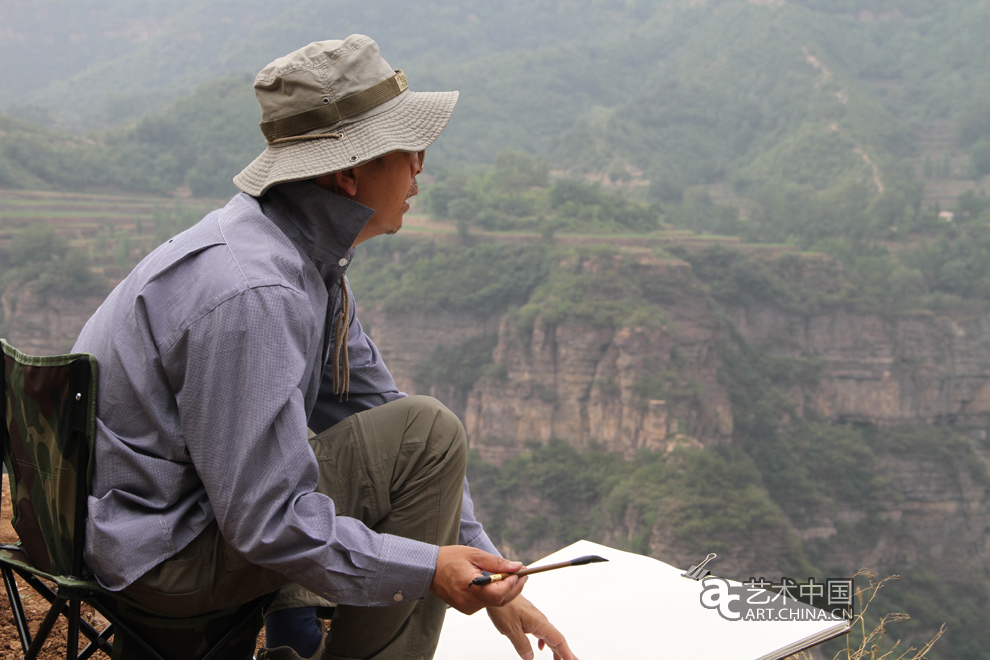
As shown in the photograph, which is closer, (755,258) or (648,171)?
(755,258)

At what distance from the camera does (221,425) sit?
2.97 ft

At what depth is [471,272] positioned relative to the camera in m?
32.3

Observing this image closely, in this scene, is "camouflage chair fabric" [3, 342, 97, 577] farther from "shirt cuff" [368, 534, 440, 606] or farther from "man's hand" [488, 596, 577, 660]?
"man's hand" [488, 596, 577, 660]

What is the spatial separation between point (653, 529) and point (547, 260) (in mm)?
12007

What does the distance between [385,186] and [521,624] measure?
59 centimetres

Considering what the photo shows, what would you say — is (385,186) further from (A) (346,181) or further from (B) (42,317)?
(B) (42,317)

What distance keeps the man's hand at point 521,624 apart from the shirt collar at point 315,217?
503 millimetres

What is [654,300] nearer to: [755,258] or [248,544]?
[755,258]

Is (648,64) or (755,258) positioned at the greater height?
(648,64)

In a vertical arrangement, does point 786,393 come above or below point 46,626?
below

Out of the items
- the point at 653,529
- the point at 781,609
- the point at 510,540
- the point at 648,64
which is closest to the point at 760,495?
the point at 653,529

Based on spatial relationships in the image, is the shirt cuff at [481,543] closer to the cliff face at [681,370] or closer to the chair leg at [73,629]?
the chair leg at [73,629]

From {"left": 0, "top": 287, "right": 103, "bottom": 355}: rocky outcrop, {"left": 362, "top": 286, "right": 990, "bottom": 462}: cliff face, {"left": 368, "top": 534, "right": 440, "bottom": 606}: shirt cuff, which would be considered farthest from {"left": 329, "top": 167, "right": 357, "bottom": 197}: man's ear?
{"left": 0, "top": 287, "right": 103, "bottom": 355}: rocky outcrop

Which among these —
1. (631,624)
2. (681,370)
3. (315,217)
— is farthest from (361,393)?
(681,370)
